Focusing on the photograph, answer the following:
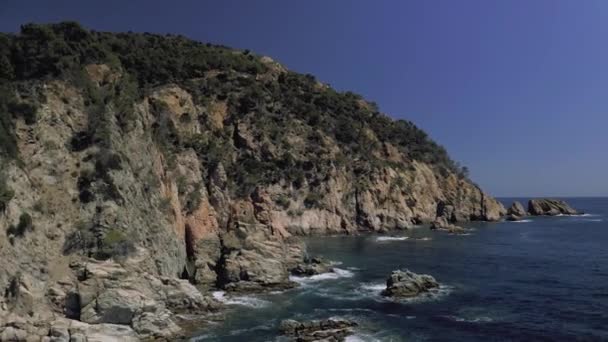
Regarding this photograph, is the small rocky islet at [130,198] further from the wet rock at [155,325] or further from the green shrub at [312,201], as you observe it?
the green shrub at [312,201]

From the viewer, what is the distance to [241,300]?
42750 mm

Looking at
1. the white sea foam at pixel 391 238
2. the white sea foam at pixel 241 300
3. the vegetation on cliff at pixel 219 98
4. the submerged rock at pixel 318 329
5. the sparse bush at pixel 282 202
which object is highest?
the vegetation on cliff at pixel 219 98

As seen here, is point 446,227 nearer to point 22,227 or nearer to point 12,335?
point 22,227

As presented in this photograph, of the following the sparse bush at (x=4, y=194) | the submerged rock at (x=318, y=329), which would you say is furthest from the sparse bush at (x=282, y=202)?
the sparse bush at (x=4, y=194)

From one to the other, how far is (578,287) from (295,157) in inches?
2767

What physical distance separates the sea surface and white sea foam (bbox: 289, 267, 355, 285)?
12 cm

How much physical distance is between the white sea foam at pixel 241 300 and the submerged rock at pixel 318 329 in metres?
7.26

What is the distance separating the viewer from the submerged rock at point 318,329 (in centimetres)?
3192

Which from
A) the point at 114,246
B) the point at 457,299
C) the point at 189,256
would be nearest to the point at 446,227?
the point at 457,299

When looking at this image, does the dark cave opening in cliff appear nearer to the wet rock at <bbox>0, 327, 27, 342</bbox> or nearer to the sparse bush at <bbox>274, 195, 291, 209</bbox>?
the wet rock at <bbox>0, 327, 27, 342</bbox>

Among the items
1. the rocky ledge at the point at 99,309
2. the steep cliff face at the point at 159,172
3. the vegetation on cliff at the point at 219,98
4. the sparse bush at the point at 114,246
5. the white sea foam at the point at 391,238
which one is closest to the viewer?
the rocky ledge at the point at 99,309

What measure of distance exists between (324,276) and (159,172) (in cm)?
2249

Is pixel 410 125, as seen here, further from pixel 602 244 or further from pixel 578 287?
pixel 578 287

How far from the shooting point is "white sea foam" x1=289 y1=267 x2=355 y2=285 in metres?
52.0
